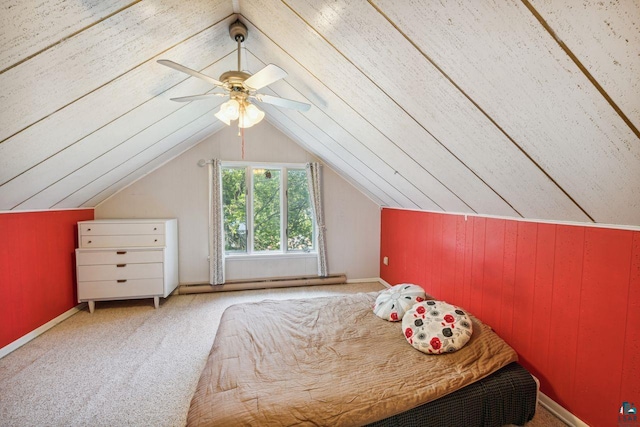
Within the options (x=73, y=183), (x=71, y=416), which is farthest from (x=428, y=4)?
(x=73, y=183)

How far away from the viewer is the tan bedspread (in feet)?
4.05

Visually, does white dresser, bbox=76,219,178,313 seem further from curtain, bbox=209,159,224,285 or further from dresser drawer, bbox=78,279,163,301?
curtain, bbox=209,159,224,285

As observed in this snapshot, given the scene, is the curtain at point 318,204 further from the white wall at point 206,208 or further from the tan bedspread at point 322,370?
the tan bedspread at point 322,370

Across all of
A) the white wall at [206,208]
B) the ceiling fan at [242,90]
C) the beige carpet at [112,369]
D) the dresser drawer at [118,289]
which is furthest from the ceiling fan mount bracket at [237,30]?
the dresser drawer at [118,289]

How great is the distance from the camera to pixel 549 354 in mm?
1720

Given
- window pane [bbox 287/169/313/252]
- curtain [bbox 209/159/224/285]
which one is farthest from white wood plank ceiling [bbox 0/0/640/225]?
window pane [bbox 287/169/313/252]

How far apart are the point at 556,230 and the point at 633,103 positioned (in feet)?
3.53

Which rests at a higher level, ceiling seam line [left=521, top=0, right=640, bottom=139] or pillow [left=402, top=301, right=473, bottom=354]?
ceiling seam line [left=521, top=0, right=640, bottom=139]

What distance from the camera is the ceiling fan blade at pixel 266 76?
4.68 ft

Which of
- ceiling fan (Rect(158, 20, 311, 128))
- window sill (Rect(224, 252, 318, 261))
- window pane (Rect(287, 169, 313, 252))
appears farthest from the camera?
window pane (Rect(287, 169, 313, 252))

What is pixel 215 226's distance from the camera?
3748mm

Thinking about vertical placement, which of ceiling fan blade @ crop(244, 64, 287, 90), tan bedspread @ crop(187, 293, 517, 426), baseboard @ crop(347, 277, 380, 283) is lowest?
baseboard @ crop(347, 277, 380, 283)

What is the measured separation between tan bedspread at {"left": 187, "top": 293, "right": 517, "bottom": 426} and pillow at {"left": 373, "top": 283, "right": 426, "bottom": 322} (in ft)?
0.21

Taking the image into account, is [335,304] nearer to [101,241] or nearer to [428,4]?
[428,4]
